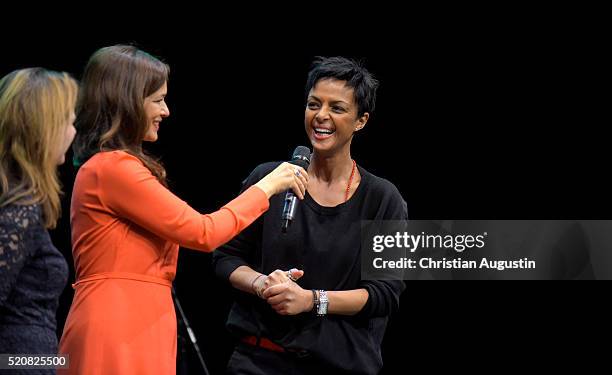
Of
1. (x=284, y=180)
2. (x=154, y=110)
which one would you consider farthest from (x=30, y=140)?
(x=284, y=180)

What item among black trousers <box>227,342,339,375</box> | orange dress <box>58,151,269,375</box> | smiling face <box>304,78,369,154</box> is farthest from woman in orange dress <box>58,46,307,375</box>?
smiling face <box>304,78,369,154</box>

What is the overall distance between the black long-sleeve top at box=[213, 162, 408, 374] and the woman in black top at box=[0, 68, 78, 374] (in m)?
0.75

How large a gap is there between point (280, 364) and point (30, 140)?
98cm

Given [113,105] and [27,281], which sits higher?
[113,105]

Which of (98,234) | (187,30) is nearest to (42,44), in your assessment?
(187,30)

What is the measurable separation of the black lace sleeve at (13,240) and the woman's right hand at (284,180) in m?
0.62

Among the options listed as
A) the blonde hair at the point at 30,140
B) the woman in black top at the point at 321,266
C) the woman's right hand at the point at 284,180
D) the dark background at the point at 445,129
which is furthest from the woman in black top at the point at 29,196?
the dark background at the point at 445,129

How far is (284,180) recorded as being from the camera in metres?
2.09

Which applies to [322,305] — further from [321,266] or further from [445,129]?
[445,129]

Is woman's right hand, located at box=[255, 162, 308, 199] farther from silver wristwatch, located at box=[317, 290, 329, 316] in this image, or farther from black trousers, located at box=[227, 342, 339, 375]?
black trousers, located at box=[227, 342, 339, 375]

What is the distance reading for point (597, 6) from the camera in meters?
3.85

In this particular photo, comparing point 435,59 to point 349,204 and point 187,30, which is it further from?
point 349,204

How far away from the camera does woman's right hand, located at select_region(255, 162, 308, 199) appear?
2.05 metres

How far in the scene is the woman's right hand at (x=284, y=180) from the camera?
2.05m
